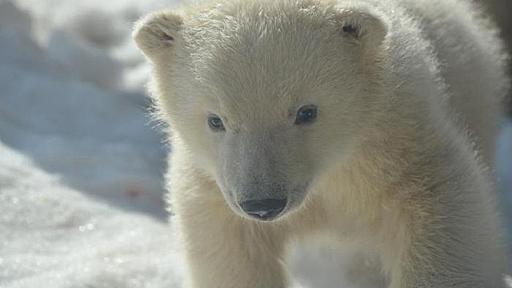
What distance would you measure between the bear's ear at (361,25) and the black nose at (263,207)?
2.14 ft

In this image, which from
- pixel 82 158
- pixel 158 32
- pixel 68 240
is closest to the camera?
pixel 158 32

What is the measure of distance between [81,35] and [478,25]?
282 cm

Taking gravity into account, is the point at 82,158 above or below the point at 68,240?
below

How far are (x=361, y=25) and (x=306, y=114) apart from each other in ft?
1.18

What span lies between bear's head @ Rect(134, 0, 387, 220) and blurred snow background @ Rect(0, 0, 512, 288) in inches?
42.1

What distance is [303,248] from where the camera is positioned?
4.88 metres

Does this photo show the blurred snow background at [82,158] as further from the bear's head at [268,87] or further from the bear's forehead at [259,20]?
the bear's forehead at [259,20]

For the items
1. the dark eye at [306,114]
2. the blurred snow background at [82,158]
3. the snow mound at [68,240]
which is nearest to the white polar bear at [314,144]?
the dark eye at [306,114]

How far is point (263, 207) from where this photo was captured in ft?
11.8

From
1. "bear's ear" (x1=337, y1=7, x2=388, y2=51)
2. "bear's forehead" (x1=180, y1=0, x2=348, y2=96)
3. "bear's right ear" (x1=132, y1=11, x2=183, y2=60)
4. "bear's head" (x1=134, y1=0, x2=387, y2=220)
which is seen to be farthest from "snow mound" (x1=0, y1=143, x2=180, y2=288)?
"bear's ear" (x1=337, y1=7, x2=388, y2=51)

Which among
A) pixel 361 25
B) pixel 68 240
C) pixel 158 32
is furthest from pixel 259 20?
pixel 68 240

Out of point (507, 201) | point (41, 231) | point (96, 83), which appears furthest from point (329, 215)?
point (96, 83)

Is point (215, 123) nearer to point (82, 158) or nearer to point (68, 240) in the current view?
point (68, 240)

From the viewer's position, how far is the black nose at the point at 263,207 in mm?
3607
